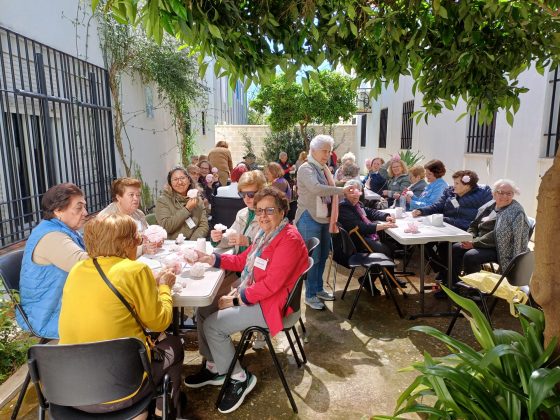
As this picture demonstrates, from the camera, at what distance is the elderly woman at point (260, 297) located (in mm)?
2529

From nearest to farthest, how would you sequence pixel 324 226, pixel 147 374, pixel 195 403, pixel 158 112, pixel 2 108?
pixel 147 374
pixel 195 403
pixel 2 108
pixel 324 226
pixel 158 112

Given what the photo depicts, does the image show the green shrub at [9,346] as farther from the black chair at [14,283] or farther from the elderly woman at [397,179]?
the elderly woman at [397,179]

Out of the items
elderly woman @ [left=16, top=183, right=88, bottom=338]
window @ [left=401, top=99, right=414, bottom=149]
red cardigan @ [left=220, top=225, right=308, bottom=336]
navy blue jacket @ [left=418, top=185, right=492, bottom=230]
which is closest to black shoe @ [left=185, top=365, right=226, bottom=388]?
red cardigan @ [left=220, top=225, right=308, bottom=336]

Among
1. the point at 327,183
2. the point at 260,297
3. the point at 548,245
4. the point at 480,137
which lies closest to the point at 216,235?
the point at 260,297

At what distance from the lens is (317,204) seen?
4.00 meters

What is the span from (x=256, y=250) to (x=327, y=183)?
159 centimetres

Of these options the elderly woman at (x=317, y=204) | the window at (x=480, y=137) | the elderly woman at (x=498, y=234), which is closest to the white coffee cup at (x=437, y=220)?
the elderly woman at (x=498, y=234)

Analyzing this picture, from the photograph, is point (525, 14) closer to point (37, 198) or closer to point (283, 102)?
point (37, 198)

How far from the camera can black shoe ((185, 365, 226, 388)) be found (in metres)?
2.78

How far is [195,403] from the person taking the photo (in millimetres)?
2637

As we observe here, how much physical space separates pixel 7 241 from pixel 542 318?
4.56m

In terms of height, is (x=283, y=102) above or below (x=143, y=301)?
above

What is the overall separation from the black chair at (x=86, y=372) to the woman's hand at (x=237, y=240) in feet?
5.12

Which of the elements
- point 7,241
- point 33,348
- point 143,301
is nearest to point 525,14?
point 143,301
